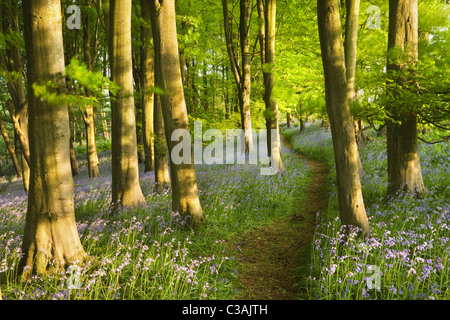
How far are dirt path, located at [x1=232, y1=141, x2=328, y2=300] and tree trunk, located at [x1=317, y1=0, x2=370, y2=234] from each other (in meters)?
1.13

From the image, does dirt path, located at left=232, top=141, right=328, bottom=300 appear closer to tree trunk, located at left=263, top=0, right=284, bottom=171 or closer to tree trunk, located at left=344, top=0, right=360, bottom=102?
tree trunk, located at left=263, top=0, right=284, bottom=171

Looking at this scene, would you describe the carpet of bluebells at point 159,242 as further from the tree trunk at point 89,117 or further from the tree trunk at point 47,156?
the tree trunk at point 89,117

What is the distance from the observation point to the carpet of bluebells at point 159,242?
3.44 m

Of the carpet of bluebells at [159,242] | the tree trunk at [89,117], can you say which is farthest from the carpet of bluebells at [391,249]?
the tree trunk at [89,117]

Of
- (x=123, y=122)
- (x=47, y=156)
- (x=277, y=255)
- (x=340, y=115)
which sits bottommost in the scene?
(x=277, y=255)

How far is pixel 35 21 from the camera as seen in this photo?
12.1 feet

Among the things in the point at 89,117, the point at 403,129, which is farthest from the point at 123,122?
the point at 89,117

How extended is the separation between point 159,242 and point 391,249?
3.85m

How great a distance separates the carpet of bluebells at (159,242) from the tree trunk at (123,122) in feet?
1.60

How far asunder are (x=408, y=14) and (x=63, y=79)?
6.94 metres

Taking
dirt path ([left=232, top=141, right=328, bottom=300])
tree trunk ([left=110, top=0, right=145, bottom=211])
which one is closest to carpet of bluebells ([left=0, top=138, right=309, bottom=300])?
dirt path ([left=232, top=141, right=328, bottom=300])

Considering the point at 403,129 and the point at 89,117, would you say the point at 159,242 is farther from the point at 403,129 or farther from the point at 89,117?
the point at 89,117

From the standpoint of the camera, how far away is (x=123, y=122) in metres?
6.88

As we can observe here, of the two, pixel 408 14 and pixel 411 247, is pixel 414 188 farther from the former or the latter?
pixel 408 14
